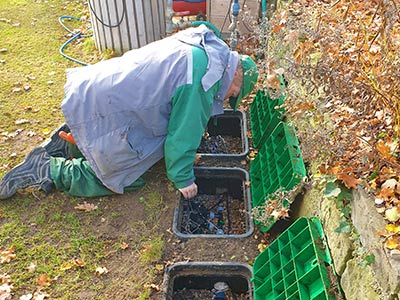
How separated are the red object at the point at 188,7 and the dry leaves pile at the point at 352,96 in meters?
2.51

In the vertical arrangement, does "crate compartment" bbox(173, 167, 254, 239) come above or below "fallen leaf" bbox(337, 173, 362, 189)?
below

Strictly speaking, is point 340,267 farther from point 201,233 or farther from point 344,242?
point 201,233

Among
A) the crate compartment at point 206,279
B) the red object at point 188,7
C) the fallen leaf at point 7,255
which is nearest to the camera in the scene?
the crate compartment at point 206,279

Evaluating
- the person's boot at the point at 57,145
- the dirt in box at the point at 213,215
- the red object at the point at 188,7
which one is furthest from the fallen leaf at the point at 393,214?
the red object at the point at 188,7

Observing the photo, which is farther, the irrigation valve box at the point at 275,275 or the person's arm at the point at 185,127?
the person's arm at the point at 185,127

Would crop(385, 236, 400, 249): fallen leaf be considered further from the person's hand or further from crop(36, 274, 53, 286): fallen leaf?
crop(36, 274, 53, 286): fallen leaf

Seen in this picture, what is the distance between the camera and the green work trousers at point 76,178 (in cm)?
385

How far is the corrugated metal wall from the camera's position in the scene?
5.66m

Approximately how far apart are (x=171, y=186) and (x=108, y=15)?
294 cm

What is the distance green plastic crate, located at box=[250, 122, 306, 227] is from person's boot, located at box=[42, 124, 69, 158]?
1878 mm

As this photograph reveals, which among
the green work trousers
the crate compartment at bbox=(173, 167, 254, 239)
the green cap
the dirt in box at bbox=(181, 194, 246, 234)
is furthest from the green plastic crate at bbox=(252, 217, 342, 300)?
the green work trousers

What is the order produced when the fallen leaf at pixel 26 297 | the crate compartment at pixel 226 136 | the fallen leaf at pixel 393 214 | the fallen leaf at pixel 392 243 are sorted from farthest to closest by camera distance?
1. the crate compartment at pixel 226 136
2. the fallen leaf at pixel 26 297
3. the fallen leaf at pixel 393 214
4. the fallen leaf at pixel 392 243

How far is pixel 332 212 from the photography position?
275 cm

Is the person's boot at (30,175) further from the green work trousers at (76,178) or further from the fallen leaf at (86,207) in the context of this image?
the fallen leaf at (86,207)
